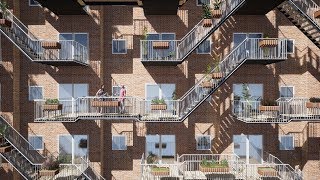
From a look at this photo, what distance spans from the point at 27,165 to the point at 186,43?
1215 cm

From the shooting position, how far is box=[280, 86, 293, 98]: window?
19078 mm

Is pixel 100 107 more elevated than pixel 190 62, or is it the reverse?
pixel 190 62

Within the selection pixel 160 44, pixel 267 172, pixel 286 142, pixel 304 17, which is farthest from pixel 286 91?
pixel 160 44

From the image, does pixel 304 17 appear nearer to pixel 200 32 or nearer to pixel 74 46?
pixel 200 32

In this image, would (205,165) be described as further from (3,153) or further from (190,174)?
(3,153)

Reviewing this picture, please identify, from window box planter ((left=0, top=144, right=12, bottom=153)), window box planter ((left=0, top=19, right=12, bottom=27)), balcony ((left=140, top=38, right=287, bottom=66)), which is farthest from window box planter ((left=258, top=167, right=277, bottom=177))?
window box planter ((left=0, top=19, right=12, bottom=27))

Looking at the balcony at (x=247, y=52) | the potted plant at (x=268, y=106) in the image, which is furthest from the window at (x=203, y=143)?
the balcony at (x=247, y=52)

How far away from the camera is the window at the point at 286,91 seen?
1908cm

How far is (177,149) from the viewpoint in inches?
739

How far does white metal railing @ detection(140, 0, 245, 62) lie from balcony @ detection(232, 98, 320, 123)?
4.48 m

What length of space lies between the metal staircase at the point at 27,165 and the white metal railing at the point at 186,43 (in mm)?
7757

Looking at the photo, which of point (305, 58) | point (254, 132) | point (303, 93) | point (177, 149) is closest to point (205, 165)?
point (177, 149)

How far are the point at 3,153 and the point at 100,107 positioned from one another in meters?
5.76

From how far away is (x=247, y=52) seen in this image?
54.6 feet
